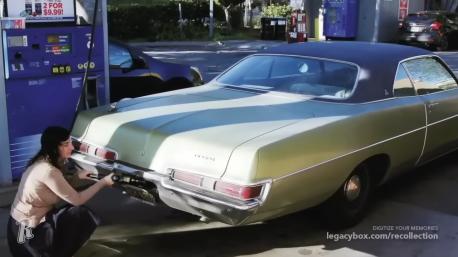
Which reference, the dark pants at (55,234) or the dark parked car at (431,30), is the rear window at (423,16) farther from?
the dark pants at (55,234)

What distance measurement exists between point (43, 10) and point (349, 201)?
10.7 feet

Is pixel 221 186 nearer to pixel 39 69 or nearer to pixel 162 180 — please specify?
pixel 162 180

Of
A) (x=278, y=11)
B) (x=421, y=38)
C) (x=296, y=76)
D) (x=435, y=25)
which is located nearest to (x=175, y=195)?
(x=296, y=76)

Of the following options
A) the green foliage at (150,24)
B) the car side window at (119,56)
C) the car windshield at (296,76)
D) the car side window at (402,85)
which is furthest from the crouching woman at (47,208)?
the green foliage at (150,24)

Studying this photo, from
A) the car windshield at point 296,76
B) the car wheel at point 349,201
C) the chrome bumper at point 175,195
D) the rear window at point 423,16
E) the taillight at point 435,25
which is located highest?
the rear window at point 423,16

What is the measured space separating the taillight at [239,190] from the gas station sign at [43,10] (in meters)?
2.84

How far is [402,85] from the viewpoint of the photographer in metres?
5.20

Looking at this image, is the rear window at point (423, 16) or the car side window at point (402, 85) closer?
the car side window at point (402, 85)

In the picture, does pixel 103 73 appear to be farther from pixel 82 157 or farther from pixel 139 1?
pixel 139 1

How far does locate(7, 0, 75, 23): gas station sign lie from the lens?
210 inches

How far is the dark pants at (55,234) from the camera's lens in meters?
3.59

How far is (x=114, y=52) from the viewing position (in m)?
7.68

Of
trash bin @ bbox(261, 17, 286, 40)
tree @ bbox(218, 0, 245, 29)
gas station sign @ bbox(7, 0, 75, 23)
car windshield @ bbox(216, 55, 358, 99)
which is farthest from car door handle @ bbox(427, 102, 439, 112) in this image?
tree @ bbox(218, 0, 245, 29)

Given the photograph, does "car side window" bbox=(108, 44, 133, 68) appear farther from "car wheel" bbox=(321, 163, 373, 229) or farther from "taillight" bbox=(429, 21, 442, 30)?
"taillight" bbox=(429, 21, 442, 30)
